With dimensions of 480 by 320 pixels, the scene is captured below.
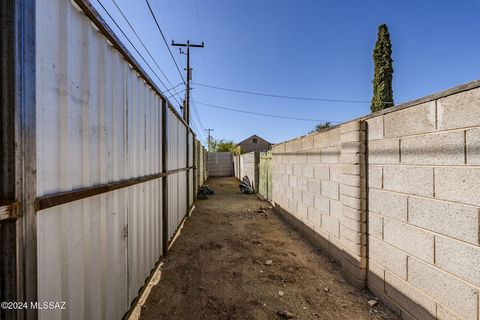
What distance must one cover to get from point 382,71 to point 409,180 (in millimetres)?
17542

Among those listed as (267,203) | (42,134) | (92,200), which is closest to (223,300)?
(92,200)

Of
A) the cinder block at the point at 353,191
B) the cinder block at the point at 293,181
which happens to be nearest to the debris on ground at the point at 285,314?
the cinder block at the point at 353,191

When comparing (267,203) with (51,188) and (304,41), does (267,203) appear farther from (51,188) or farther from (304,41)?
(304,41)

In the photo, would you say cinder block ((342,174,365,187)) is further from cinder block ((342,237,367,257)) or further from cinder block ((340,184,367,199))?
cinder block ((342,237,367,257))

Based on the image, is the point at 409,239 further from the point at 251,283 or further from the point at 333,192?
the point at 251,283

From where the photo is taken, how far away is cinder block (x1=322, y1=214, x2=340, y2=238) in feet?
10.4

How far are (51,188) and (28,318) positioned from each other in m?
0.56

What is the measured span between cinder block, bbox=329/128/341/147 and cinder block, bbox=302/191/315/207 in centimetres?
116

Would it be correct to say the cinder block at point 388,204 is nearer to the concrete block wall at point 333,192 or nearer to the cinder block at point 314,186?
the concrete block wall at point 333,192

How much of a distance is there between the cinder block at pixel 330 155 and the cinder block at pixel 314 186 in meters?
0.45

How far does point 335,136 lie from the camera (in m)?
3.31

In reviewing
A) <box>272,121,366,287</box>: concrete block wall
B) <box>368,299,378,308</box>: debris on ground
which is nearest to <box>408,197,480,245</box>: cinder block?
<box>272,121,366,287</box>: concrete block wall

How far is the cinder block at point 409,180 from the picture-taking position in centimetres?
182

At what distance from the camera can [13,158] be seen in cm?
88
